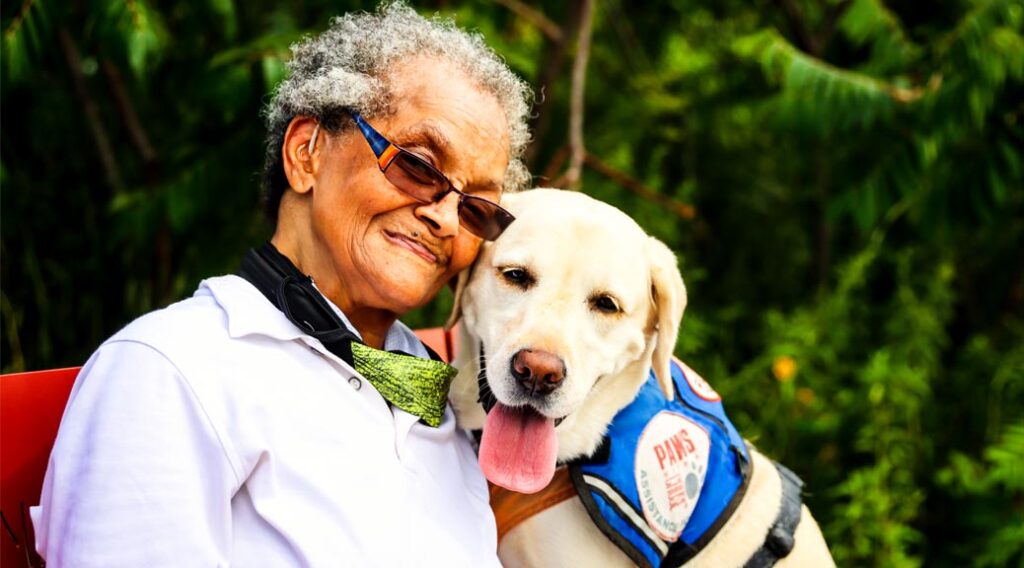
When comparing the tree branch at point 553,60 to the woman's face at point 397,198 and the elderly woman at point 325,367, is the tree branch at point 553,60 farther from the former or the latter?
the woman's face at point 397,198

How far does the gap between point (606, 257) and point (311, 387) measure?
86cm

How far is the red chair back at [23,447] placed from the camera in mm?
1690

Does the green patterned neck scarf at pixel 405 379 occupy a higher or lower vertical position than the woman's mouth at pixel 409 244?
lower

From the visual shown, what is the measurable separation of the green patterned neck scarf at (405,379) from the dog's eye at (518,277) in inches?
12.6

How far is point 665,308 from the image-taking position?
2.30 m

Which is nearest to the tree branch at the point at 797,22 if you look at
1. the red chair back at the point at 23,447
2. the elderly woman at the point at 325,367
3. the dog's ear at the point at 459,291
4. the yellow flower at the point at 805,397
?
A: the yellow flower at the point at 805,397

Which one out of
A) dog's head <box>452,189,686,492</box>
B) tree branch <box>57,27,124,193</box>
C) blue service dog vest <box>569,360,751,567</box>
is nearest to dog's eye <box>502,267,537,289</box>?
dog's head <box>452,189,686,492</box>

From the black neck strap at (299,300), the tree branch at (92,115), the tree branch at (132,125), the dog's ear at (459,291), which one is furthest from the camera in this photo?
the tree branch at (132,125)

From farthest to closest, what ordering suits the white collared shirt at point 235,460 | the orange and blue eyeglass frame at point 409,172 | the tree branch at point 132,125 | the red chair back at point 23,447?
the tree branch at point 132,125 → the orange and blue eyeglass frame at point 409,172 → the red chair back at point 23,447 → the white collared shirt at point 235,460

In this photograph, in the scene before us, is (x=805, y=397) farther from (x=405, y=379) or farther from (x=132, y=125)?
(x=132, y=125)

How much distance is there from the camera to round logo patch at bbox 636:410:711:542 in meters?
2.08

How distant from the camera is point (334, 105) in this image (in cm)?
198

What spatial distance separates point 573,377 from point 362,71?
2.93 ft

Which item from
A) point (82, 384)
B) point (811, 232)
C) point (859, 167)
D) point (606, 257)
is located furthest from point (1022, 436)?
point (82, 384)
